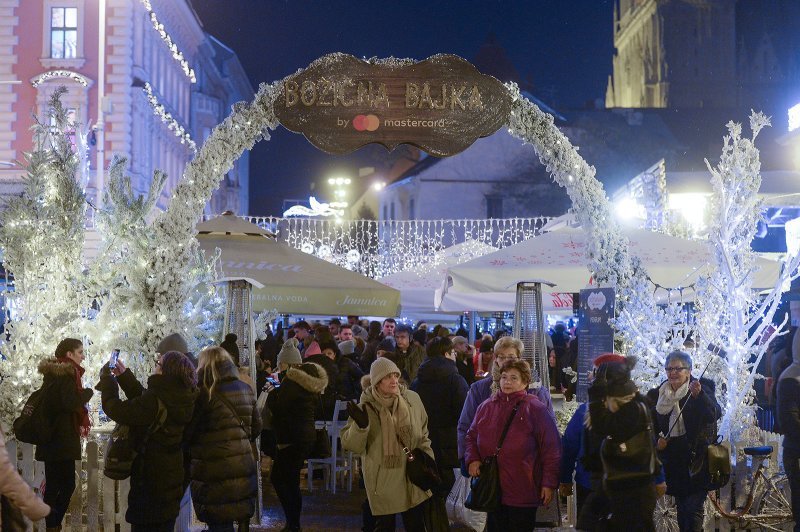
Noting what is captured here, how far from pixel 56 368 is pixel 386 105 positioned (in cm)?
416

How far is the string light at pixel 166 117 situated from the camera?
35438 millimetres

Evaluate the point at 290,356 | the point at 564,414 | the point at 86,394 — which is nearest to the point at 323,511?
the point at 290,356

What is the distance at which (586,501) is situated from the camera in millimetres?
6695

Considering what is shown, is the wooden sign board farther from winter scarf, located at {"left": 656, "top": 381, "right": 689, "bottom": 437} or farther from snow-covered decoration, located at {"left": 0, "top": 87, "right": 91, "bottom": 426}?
winter scarf, located at {"left": 656, "top": 381, "right": 689, "bottom": 437}

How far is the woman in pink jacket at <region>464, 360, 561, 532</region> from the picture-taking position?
22.6 feet

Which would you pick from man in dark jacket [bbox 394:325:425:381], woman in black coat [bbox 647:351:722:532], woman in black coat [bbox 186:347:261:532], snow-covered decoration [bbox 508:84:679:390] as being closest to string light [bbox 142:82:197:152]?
man in dark jacket [bbox 394:325:425:381]

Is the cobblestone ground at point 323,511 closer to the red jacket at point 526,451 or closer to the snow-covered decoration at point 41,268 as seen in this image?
the snow-covered decoration at point 41,268

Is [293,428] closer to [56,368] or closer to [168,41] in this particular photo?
[56,368]

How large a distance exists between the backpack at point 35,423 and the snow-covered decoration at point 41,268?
1.05 m

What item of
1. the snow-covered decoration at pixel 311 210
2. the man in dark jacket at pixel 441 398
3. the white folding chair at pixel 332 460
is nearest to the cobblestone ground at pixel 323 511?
the white folding chair at pixel 332 460

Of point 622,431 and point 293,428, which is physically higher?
point 622,431

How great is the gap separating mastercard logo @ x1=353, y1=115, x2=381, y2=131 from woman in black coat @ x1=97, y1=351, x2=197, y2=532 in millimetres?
3926

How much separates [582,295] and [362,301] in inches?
166

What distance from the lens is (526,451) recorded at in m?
6.91
